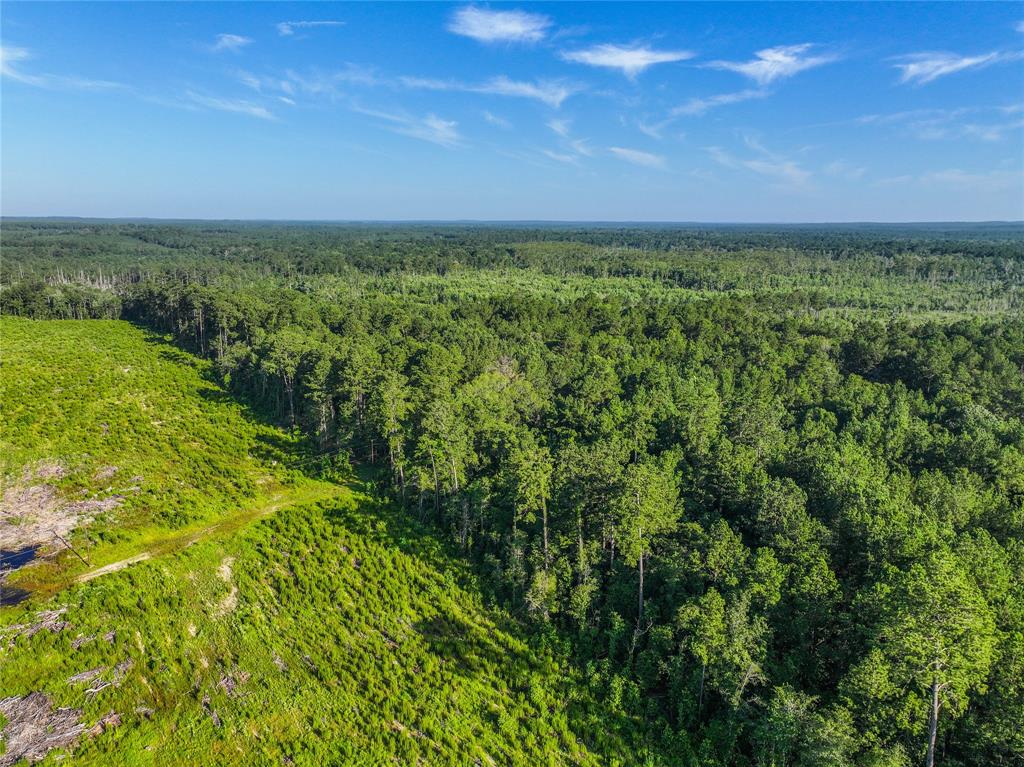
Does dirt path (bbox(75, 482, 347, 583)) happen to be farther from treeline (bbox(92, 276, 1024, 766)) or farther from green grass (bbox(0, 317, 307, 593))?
treeline (bbox(92, 276, 1024, 766))

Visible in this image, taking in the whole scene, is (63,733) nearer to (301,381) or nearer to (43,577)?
(43,577)

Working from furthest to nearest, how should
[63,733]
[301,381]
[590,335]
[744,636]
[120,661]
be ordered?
[590,335], [301,381], [120,661], [744,636], [63,733]

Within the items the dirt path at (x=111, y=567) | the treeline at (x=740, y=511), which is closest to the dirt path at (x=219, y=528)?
the dirt path at (x=111, y=567)

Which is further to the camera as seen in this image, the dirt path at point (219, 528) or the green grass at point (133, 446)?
the green grass at point (133, 446)

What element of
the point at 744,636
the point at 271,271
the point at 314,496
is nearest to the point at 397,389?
the point at 314,496

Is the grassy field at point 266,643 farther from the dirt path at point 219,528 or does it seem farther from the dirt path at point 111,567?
the dirt path at point 111,567

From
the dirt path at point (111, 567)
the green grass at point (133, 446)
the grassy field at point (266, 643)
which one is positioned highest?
the green grass at point (133, 446)
